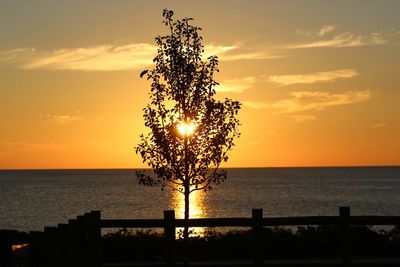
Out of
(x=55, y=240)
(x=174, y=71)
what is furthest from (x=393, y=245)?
(x=55, y=240)

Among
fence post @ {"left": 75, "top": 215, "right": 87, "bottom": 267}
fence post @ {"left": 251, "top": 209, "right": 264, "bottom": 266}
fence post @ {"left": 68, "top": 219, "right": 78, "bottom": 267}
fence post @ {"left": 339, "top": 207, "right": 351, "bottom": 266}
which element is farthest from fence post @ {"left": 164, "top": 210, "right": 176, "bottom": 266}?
fence post @ {"left": 68, "top": 219, "right": 78, "bottom": 267}

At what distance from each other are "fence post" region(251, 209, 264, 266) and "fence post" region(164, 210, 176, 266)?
6.14 ft

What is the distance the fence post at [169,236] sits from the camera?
17297mm

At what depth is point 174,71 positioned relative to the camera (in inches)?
1045

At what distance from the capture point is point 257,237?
17.4 m

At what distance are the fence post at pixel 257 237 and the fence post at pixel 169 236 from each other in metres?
1.87

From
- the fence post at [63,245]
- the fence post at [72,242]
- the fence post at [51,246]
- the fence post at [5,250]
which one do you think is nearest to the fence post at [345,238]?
the fence post at [72,242]

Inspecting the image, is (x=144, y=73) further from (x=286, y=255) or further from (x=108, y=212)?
(x=108, y=212)

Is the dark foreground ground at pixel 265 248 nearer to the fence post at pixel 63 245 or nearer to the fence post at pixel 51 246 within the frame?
the fence post at pixel 63 245

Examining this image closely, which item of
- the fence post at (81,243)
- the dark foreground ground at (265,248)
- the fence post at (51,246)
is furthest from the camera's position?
the dark foreground ground at (265,248)

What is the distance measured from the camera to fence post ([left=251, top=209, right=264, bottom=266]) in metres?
17.3

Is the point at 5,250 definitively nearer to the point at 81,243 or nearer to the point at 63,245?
the point at 63,245

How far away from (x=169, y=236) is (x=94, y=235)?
1.84m

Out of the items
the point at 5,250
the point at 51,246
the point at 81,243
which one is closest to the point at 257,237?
the point at 81,243
